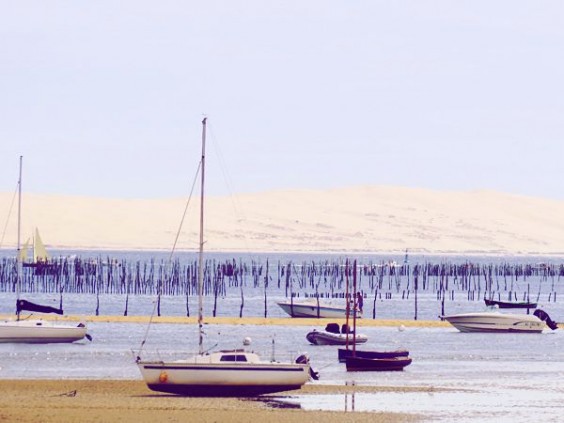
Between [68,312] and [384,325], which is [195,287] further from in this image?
[384,325]

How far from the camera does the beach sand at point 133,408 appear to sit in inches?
1623

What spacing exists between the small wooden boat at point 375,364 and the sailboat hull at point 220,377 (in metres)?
10.9

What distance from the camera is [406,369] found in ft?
195

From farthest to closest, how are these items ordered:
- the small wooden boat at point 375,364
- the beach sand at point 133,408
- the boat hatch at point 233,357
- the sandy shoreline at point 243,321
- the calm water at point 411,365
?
the sandy shoreline at point 243,321
the small wooden boat at point 375,364
the boat hatch at point 233,357
the calm water at point 411,365
the beach sand at point 133,408

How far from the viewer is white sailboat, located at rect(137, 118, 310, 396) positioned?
4612 cm

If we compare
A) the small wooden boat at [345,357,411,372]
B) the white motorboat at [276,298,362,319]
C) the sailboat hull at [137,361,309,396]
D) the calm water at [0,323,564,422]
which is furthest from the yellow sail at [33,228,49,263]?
the sailboat hull at [137,361,309,396]

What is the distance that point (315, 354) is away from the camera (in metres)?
66.1

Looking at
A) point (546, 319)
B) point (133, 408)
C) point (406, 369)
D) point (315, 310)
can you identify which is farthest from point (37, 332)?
point (546, 319)

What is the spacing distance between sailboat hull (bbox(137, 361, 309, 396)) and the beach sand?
1.40 feet

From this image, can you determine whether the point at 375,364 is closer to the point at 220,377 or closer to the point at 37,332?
the point at 220,377

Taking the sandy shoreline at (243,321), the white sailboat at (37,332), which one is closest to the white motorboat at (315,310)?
the sandy shoreline at (243,321)

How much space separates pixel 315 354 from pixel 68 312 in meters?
35.9

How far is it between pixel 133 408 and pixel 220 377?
370 centimetres

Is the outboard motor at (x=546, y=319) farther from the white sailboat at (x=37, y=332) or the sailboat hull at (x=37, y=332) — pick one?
the sailboat hull at (x=37, y=332)
